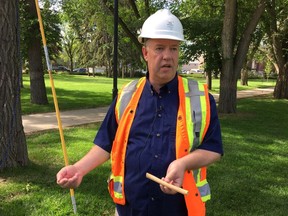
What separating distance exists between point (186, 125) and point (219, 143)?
0.23 metres

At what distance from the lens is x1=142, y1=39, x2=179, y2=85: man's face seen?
2150 millimetres

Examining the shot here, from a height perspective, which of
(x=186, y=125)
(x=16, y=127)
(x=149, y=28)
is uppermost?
(x=149, y=28)

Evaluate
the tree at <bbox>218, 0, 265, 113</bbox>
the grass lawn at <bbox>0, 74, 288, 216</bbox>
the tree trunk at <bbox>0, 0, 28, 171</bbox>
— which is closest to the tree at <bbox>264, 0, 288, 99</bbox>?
the tree at <bbox>218, 0, 265, 113</bbox>

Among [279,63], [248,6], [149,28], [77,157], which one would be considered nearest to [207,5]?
[248,6]

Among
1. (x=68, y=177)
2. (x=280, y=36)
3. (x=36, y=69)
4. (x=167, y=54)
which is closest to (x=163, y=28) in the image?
(x=167, y=54)

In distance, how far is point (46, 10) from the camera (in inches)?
639

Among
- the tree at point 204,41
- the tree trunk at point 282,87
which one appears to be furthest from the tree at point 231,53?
the tree trunk at point 282,87

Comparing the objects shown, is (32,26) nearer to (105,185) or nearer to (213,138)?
(105,185)

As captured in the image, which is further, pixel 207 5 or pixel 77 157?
pixel 207 5

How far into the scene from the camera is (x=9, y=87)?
19.1 ft

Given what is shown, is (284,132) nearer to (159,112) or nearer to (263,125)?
(263,125)

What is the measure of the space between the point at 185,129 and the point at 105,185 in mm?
3614

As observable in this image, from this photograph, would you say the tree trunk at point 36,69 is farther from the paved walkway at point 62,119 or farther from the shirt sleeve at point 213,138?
the shirt sleeve at point 213,138

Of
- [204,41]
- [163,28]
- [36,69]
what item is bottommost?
[36,69]
